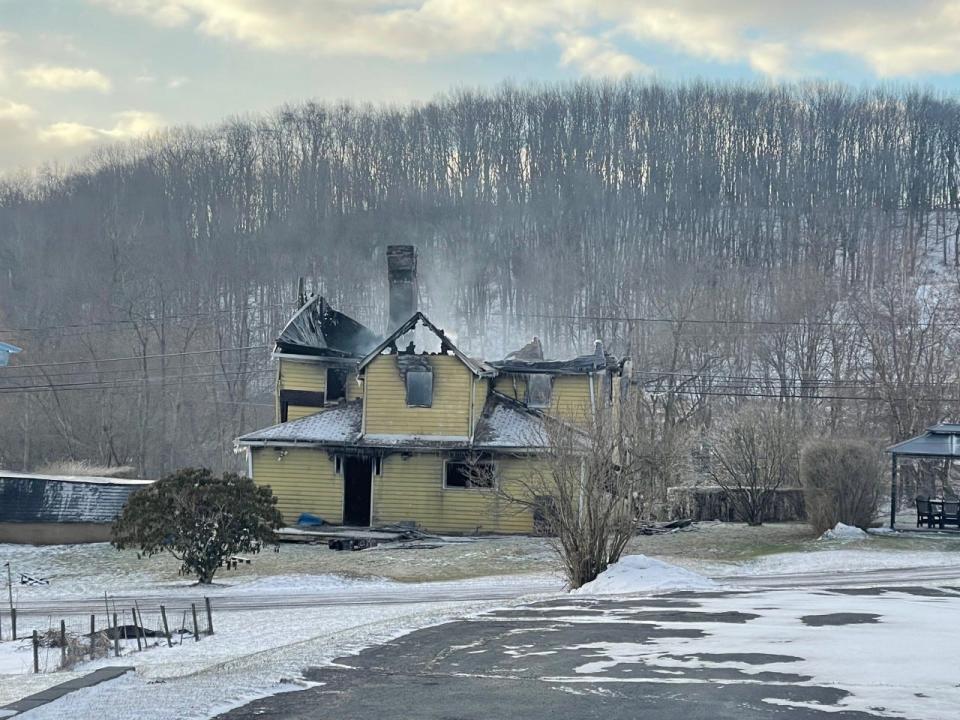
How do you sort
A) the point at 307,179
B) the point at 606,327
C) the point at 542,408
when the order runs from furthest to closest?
the point at 307,179, the point at 606,327, the point at 542,408

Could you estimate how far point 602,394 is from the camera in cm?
4016

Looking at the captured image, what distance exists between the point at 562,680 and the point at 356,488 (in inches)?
1086

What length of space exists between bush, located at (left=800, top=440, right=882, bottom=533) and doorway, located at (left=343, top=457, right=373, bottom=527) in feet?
46.0

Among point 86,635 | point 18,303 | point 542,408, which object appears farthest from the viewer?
point 18,303

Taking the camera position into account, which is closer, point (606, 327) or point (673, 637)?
point (673, 637)

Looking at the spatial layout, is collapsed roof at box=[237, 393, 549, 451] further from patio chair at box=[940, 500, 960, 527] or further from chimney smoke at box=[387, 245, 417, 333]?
patio chair at box=[940, 500, 960, 527]

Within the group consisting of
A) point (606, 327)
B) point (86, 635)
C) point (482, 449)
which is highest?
point (606, 327)

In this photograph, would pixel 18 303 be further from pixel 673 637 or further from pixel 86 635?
pixel 673 637

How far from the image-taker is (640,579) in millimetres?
23656

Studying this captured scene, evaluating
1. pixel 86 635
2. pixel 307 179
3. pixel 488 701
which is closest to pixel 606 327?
pixel 307 179


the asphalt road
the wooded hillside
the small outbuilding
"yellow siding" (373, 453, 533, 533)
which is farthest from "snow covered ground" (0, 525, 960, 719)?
the wooded hillside

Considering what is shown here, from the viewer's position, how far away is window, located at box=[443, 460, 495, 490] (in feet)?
125

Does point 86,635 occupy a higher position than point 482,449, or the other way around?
point 482,449

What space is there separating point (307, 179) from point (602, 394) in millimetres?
70383
